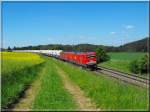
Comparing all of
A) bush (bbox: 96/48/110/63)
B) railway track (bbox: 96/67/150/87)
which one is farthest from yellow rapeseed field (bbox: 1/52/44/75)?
bush (bbox: 96/48/110/63)

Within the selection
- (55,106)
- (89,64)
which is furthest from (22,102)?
(89,64)

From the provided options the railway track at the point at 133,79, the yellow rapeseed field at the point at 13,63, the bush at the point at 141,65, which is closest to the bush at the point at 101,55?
the yellow rapeseed field at the point at 13,63

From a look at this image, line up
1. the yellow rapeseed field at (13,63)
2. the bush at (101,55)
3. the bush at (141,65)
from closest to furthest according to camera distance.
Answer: the yellow rapeseed field at (13,63) < the bush at (141,65) < the bush at (101,55)

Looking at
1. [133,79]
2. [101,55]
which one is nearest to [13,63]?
[133,79]

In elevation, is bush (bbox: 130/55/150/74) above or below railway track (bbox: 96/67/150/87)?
above

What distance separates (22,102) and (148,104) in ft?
19.1

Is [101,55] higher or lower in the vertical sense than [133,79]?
higher

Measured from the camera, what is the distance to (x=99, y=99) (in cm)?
1555

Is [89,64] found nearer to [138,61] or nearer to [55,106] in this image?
[138,61]

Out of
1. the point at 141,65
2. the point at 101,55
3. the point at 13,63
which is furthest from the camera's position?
the point at 101,55

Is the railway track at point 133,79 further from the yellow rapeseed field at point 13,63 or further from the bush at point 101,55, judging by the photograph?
the bush at point 101,55

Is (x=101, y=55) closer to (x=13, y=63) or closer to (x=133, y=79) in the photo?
(x=13, y=63)

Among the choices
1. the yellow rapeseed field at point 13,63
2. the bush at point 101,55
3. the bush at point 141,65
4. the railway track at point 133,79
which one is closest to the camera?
the yellow rapeseed field at point 13,63

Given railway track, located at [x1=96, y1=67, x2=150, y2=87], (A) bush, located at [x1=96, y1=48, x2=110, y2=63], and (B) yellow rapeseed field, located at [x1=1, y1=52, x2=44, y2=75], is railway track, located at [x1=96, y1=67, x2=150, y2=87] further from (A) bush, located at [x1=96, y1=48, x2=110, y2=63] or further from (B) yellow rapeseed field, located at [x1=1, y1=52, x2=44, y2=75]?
(A) bush, located at [x1=96, y1=48, x2=110, y2=63]
